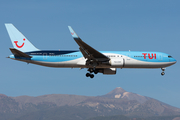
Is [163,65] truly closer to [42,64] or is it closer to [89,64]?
[89,64]

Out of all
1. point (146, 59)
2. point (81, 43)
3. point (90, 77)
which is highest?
point (81, 43)

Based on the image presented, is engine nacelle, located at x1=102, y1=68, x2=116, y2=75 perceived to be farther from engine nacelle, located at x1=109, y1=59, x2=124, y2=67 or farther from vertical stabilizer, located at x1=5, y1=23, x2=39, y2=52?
vertical stabilizer, located at x1=5, y1=23, x2=39, y2=52

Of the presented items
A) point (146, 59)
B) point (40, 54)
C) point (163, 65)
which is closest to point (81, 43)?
point (40, 54)

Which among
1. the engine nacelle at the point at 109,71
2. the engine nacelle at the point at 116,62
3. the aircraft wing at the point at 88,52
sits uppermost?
the aircraft wing at the point at 88,52

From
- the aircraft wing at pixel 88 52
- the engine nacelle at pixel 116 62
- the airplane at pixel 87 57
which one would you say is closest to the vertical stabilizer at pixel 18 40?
the airplane at pixel 87 57

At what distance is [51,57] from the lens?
46.3 m

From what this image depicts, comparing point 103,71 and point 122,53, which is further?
point 103,71

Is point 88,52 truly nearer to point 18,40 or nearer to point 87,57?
point 87,57

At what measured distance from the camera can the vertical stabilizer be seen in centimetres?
4931

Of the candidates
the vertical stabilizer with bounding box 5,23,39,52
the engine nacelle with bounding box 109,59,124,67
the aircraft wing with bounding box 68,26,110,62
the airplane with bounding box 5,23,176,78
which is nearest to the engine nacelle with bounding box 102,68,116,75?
the airplane with bounding box 5,23,176,78

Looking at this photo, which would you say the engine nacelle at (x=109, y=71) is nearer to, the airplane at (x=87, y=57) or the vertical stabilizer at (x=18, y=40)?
the airplane at (x=87, y=57)

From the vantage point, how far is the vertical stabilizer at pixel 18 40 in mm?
49312

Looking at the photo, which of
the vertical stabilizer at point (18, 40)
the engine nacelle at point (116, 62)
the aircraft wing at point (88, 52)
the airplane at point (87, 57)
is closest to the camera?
the aircraft wing at point (88, 52)

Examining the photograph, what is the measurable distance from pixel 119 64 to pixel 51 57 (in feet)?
36.5
